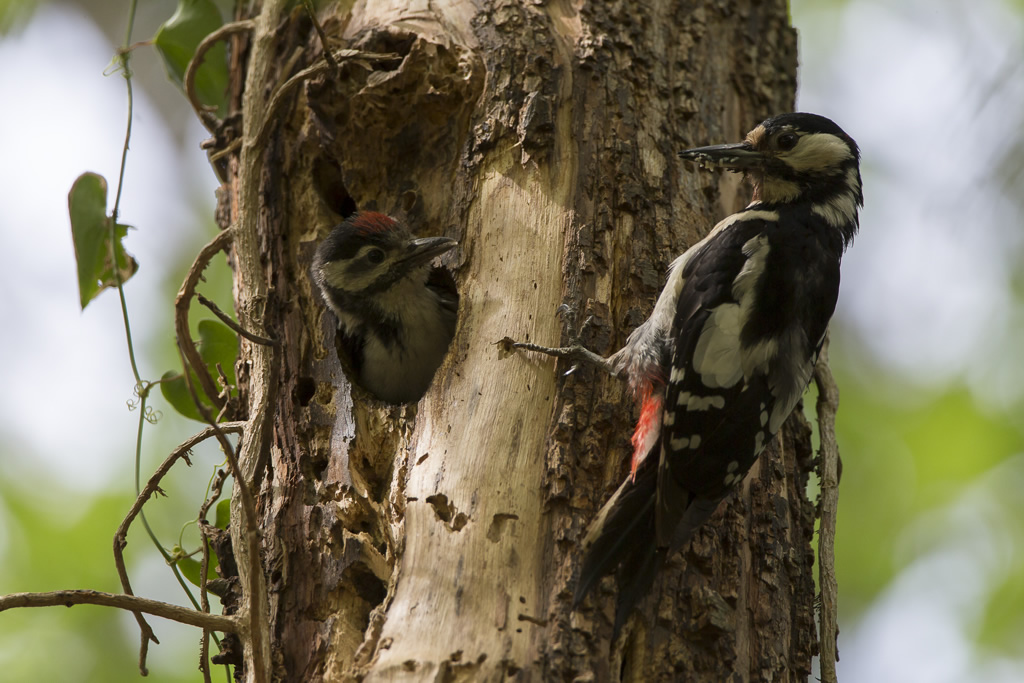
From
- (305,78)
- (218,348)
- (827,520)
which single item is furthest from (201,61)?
(827,520)

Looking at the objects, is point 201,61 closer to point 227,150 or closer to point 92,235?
point 227,150

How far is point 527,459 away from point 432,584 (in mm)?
442

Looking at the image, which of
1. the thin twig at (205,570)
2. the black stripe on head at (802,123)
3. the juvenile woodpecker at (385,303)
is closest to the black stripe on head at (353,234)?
the juvenile woodpecker at (385,303)

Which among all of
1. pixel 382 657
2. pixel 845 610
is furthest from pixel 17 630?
pixel 845 610

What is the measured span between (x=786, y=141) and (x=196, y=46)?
8.17 ft

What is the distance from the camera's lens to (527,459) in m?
2.45

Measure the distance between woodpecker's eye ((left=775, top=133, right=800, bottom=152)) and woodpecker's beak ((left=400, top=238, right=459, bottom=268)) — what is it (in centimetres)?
129

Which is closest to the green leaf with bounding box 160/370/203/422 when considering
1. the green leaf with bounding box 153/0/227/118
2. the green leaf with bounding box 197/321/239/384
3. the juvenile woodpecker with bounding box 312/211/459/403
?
the green leaf with bounding box 197/321/239/384

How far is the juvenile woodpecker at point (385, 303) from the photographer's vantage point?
11.2ft

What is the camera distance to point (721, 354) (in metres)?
2.74

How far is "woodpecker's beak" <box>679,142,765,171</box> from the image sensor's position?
3.05 meters

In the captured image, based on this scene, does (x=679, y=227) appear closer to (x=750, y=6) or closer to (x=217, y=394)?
(x=750, y=6)

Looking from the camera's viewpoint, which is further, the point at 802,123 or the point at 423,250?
the point at 423,250

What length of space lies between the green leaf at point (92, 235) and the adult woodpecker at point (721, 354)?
5.59ft
